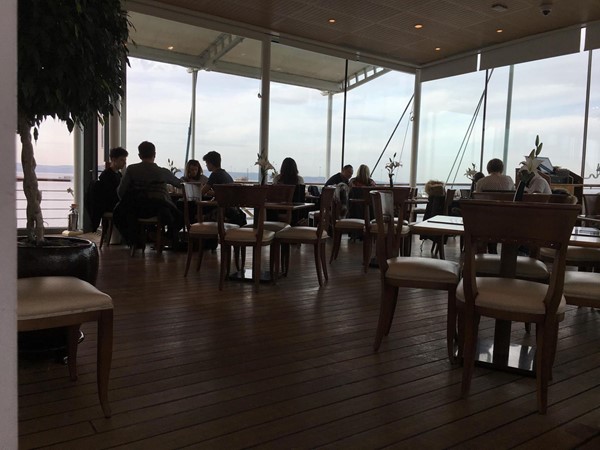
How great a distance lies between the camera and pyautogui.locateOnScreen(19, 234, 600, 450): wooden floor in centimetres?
179

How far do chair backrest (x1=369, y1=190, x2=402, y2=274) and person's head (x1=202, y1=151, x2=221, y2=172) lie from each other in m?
3.70

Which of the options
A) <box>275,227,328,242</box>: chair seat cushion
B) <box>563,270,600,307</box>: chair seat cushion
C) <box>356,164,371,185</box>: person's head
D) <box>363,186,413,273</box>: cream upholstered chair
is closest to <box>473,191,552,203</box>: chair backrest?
<box>363,186,413,273</box>: cream upholstered chair

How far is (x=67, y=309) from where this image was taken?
176cm

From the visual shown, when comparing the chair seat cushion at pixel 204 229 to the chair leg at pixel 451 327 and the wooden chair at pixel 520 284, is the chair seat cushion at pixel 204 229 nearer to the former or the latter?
the chair leg at pixel 451 327

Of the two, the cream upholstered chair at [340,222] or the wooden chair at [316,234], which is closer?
the wooden chair at [316,234]

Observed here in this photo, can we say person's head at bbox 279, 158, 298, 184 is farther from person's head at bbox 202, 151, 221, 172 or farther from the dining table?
the dining table

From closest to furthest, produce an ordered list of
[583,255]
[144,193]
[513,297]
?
[513,297] < [583,255] < [144,193]

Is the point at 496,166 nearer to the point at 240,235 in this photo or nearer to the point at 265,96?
the point at 240,235

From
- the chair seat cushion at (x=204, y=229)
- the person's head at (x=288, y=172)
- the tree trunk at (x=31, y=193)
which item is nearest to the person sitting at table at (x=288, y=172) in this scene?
the person's head at (x=288, y=172)

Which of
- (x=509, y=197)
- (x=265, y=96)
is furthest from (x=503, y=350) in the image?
(x=265, y=96)

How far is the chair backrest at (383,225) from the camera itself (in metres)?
2.70

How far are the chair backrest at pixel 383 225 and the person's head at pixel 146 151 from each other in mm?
3560

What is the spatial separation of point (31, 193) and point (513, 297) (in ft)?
7.82

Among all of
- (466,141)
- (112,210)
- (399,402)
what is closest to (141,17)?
(112,210)
